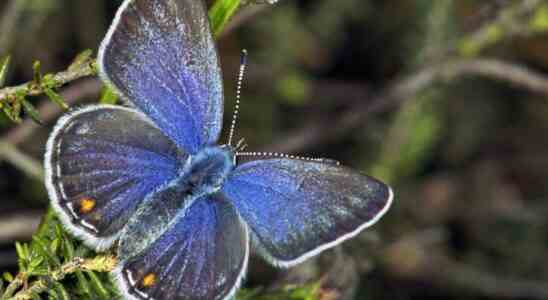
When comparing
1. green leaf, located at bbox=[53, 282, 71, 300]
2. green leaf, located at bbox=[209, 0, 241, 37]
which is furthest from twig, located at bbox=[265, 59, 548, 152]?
green leaf, located at bbox=[53, 282, 71, 300]

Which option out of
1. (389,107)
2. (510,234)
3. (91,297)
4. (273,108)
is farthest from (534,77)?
(91,297)

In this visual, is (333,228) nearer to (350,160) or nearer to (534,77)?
(534,77)

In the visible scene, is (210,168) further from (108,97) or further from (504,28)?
(504,28)

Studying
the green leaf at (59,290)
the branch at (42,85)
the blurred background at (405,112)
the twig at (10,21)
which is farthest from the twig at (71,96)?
the green leaf at (59,290)

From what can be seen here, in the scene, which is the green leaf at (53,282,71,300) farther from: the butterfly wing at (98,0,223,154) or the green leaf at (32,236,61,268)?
the butterfly wing at (98,0,223,154)

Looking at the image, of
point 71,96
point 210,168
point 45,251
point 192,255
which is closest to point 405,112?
point 71,96

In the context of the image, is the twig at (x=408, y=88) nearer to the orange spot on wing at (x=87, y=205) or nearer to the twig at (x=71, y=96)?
the twig at (x=71, y=96)
